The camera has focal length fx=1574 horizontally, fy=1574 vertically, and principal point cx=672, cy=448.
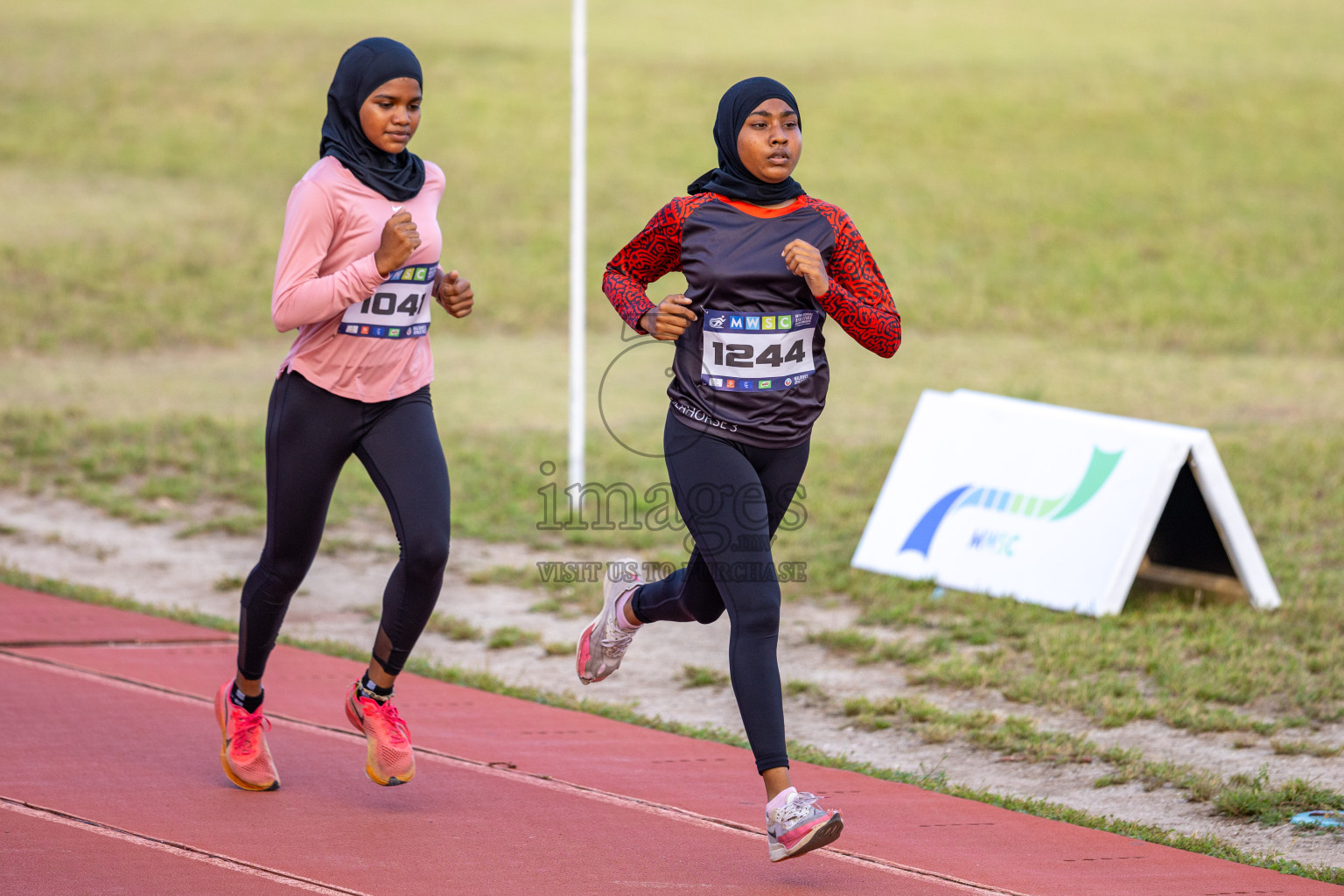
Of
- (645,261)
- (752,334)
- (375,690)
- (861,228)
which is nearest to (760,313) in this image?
(752,334)

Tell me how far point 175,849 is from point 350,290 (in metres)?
1.57

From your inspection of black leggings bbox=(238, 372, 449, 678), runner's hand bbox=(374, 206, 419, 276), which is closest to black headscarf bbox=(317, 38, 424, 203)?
runner's hand bbox=(374, 206, 419, 276)

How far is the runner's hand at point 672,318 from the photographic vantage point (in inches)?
172

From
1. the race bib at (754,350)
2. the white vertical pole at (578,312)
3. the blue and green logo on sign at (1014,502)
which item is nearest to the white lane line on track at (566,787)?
the race bib at (754,350)

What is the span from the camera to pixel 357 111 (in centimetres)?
450

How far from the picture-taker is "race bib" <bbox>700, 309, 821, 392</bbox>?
438 cm

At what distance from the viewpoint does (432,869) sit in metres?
4.14

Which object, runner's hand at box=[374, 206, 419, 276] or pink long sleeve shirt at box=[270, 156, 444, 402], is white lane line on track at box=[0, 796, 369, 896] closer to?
pink long sleeve shirt at box=[270, 156, 444, 402]

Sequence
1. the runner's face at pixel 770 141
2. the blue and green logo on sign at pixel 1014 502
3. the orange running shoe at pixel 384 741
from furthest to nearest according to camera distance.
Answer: the blue and green logo on sign at pixel 1014 502 < the orange running shoe at pixel 384 741 < the runner's face at pixel 770 141

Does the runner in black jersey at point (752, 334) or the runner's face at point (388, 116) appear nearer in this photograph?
the runner in black jersey at point (752, 334)

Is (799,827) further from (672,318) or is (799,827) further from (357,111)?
(357,111)

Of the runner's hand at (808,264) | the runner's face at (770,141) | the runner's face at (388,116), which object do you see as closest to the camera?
the runner's hand at (808,264)

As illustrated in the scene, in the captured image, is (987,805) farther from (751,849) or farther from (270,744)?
(270,744)

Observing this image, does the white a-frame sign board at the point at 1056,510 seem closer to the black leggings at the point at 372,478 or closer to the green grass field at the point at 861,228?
the green grass field at the point at 861,228
